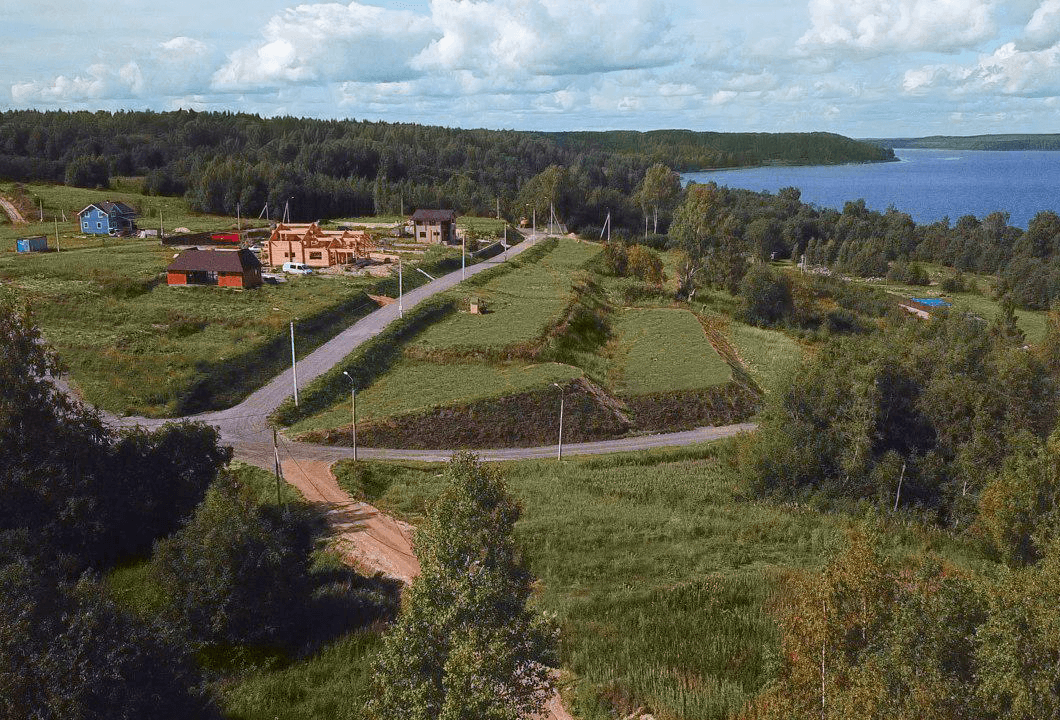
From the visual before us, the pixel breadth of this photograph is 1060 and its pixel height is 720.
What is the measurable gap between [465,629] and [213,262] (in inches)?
2221

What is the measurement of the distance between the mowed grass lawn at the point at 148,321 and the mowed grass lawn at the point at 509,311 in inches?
314

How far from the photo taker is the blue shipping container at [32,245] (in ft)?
249

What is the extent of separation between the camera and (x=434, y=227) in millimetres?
92562

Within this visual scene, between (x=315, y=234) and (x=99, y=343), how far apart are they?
1182 inches

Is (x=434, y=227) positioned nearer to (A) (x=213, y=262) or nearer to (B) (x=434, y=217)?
(B) (x=434, y=217)

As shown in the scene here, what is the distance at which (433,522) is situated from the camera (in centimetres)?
1475

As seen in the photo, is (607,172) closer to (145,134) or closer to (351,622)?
(145,134)

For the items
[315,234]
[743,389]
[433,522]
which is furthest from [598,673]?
[315,234]

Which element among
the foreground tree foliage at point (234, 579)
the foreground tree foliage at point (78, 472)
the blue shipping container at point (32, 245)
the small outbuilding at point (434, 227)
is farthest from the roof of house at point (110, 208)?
the foreground tree foliage at point (234, 579)

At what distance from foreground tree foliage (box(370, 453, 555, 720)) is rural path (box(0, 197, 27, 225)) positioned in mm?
104533

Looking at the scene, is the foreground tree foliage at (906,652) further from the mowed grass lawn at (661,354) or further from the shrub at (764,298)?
the shrub at (764,298)

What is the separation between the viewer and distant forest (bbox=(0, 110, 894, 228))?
372 feet

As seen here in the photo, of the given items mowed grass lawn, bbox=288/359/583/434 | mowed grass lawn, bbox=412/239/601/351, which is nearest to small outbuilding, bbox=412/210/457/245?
mowed grass lawn, bbox=412/239/601/351

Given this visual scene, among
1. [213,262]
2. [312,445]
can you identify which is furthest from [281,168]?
[312,445]
